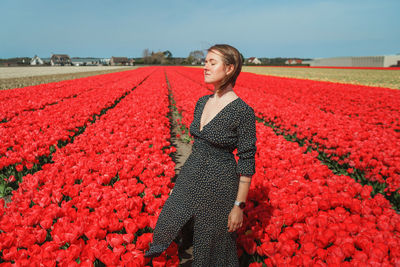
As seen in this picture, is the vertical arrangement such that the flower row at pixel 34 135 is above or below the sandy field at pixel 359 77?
below

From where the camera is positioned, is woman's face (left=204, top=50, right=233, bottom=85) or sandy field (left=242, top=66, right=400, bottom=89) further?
sandy field (left=242, top=66, right=400, bottom=89)

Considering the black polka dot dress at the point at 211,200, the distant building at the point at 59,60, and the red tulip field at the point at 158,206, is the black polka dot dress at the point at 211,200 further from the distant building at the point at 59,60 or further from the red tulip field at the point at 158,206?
the distant building at the point at 59,60

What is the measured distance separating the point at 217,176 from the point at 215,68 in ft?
2.73

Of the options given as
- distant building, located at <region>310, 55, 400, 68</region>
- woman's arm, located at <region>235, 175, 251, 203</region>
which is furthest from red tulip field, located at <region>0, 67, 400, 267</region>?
distant building, located at <region>310, 55, 400, 68</region>

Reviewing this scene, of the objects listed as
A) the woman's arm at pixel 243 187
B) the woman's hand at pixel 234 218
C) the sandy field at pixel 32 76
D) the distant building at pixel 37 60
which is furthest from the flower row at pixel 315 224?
the distant building at pixel 37 60

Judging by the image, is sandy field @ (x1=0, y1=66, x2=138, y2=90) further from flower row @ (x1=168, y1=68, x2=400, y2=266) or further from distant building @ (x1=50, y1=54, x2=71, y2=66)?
distant building @ (x1=50, y1=54, x2=71, y2=66)

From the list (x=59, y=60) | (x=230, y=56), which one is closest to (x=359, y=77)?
(x=230, y=56)

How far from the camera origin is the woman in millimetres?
1809

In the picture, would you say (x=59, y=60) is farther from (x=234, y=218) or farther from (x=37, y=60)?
(x=234, y=218)

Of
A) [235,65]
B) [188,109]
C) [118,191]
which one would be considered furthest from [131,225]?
[188,109]

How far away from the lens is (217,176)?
193 centimetres

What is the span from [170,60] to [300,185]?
12549 cm

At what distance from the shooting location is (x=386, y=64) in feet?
229

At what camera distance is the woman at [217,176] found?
5.93 feet
